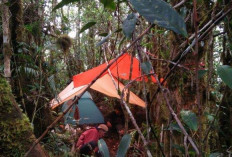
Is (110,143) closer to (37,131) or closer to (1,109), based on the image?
(37,131)

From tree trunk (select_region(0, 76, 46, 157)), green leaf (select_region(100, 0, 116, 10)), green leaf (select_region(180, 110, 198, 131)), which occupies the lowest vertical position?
tree trunk (select_region(0, 76, 46, 157))

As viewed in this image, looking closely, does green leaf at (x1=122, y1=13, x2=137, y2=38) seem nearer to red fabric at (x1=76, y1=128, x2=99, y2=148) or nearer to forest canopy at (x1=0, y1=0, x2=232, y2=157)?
forest canopy at (x1=0, y1=0, x2=232, y2=157)

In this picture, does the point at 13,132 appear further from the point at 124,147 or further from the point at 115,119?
the point at 115,119

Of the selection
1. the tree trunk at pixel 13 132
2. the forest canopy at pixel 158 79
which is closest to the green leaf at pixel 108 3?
the forest canopy at pixel 158 79

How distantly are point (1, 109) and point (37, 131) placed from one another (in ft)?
5.97

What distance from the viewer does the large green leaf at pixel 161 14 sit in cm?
40

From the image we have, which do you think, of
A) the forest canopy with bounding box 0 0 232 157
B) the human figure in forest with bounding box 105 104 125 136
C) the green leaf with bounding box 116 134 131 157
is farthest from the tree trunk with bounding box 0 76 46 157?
the human figure in forest with bounding box 105 104 125 136

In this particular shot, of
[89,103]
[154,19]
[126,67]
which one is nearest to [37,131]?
[126,67]

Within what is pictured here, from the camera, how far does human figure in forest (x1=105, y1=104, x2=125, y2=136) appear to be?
4531 mm

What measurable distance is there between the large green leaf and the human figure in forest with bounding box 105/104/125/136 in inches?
164

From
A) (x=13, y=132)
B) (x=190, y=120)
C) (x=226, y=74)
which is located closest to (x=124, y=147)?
(x=190, y=120)

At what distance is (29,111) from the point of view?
2850 mm

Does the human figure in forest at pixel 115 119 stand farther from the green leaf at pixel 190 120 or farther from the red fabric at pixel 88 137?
the green leaf at pixel 190 120

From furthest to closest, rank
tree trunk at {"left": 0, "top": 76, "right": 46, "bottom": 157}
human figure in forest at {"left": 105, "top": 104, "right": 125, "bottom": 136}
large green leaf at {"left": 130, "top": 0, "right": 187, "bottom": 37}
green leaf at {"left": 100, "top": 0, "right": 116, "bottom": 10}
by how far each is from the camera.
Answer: human figure in forest at {"left": 105, "top": 104, "right": 125, "bottom": 136}
tree trunk at {"left": 0, "top": 76, "right": 46, "bottom": 157}
green leaf at {"left": 100, "top": 0, "right": 116, "bottom": 10}
large green leaf at {"left": 130, "top": 0, "right": 187, "bottom": 37}
